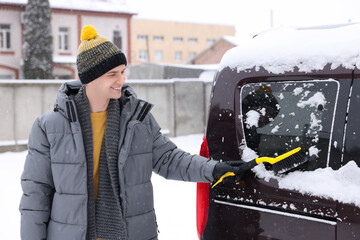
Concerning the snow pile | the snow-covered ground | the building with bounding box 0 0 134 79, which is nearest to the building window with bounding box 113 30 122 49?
the building with bounding box 0 0 134 79

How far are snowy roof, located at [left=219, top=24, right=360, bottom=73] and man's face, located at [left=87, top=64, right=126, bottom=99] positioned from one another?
1.95 feet

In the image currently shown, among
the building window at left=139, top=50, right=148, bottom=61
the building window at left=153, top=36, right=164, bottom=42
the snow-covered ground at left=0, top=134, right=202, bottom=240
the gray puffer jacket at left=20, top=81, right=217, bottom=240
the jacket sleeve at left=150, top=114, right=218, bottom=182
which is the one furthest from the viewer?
the building window at left=139, top=50, right=148, bottom=61

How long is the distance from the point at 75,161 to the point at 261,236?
101 cm

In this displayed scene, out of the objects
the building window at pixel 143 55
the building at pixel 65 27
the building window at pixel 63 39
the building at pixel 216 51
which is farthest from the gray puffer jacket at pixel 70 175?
the building window at pixel 143 55

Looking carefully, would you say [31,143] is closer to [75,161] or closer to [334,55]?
[75,161]

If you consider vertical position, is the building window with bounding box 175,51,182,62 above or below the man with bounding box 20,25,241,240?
above

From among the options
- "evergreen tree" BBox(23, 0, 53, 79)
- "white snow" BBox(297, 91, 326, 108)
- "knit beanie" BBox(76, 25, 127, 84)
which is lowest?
"white snow" BBox(297, 91, 326, 108)

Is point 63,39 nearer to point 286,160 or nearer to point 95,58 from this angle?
point 95,58

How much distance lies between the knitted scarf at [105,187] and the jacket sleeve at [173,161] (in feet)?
0.87

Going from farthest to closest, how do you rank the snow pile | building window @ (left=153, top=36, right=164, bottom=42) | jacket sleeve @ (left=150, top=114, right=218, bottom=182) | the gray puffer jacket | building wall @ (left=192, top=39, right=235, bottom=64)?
1. building window @ (left=153, top=36, right=164, bottom=42)
2. building wall @ (left=192, top=39, right=235, bottom=64)
3. jacket sleeve @ (left=150, top=114, right=218, bottom=182)
4. the gray puffer jacket
5. the snow pile

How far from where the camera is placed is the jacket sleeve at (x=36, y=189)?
2109 millimetres

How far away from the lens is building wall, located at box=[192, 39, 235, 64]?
3744 cm

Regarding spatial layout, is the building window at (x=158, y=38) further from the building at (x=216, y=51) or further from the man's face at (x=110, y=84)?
the man's face at (x=110, y=84)

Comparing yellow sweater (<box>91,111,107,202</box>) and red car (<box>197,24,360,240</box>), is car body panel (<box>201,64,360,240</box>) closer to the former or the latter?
red car (<box>197,24,360,240</box>)
